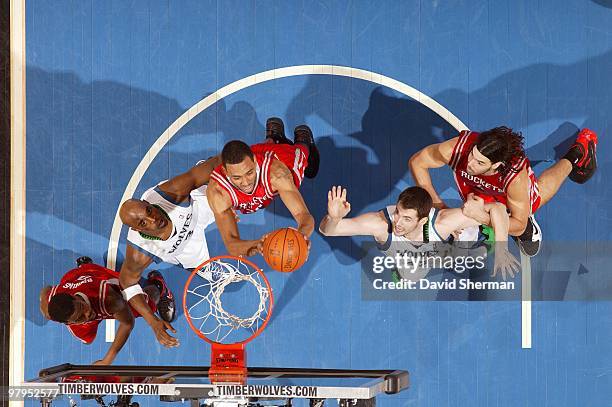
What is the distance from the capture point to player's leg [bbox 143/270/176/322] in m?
6.97

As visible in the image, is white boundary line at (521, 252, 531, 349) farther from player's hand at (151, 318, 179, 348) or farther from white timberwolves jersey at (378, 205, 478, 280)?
player's hand at (151, 318, 179, 348)

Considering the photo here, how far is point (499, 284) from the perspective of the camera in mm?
6793

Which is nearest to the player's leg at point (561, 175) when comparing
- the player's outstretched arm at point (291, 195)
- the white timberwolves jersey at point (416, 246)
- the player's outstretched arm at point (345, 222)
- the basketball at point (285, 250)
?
the white timberwolves jersey at point (416, 246)

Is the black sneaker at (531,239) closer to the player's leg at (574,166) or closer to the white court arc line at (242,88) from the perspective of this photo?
the player's leg at (574,166)

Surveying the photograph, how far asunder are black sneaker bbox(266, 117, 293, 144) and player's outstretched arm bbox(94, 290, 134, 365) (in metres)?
1.85

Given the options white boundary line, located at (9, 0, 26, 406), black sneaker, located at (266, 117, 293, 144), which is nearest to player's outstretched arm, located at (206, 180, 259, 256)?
black sneaker, located at (266, 117, 293, 144)

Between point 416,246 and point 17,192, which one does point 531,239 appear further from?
point 17,192

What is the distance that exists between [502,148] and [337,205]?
143 centimetres

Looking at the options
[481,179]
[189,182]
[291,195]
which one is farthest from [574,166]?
[189,182]

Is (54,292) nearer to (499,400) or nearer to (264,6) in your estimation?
(264,6)

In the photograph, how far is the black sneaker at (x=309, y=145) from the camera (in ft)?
22.6

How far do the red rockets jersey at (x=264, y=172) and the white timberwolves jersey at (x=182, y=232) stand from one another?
34cm

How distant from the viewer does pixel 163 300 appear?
6.97 metres

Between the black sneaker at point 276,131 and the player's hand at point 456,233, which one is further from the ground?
the black sneaker at point 276,131
